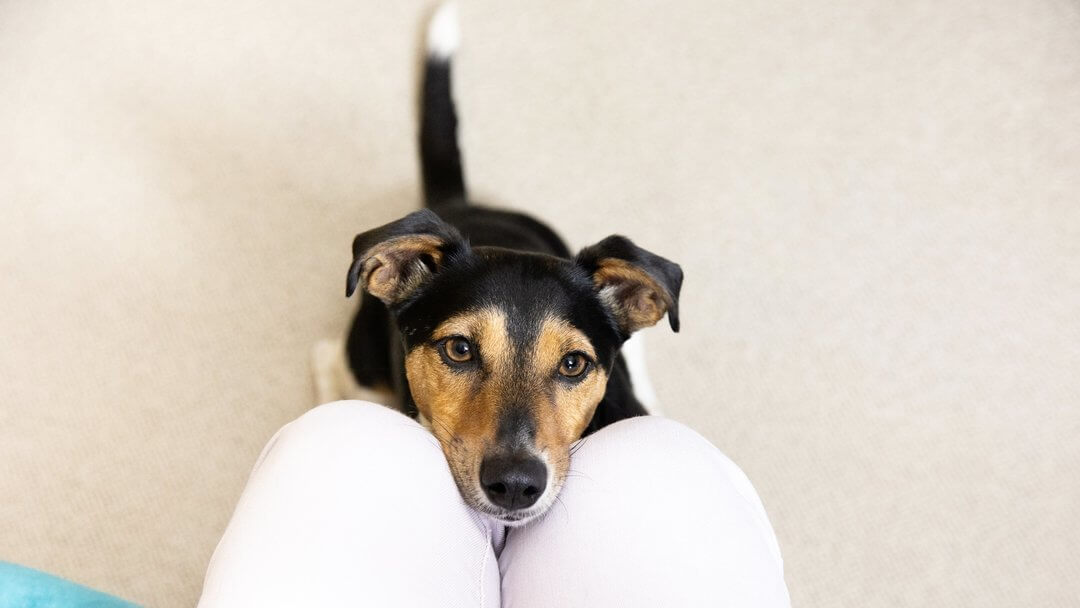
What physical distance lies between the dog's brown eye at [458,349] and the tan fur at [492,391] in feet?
0.07

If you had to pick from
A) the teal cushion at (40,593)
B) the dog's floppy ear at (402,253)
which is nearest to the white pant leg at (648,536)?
the dog's floppy ear at (402,253)

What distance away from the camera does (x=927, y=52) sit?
3.57 m

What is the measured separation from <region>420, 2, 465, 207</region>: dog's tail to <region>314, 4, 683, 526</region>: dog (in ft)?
3.18

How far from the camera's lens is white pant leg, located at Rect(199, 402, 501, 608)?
1.39 meters

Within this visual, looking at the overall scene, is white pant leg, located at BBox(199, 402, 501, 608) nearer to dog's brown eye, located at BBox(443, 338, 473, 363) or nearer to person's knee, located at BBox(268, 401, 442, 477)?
person's knee, located at BBox(268, 401, 442, 477)

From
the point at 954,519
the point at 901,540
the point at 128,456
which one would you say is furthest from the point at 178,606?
the point at 954,519

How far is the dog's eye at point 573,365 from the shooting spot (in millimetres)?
Result: 1925

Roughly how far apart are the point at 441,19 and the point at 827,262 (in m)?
1.93

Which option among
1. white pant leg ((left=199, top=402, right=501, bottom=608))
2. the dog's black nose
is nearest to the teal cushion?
white pant leg ((left=199, top=402, right=501, bottom=608))

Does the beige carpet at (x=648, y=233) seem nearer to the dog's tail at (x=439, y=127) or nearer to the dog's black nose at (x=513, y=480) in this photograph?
the dog's tail at (x=439, y=127)

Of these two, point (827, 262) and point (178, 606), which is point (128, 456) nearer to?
point (178, 606)

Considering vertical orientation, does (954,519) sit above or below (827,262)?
below

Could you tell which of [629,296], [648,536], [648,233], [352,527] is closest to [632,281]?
[629,296]

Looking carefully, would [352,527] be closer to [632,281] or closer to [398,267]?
[398,267]
